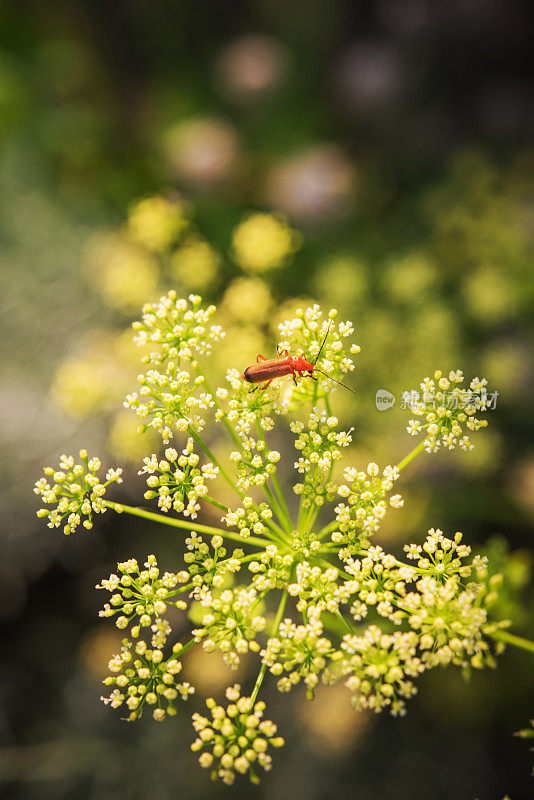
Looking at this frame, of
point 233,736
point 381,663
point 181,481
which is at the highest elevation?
point 181,481

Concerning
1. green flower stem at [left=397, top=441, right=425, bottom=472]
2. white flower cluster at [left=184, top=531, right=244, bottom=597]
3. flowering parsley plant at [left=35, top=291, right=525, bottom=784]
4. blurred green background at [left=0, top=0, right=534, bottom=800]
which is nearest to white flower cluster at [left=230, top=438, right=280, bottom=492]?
flowering parsley plant at [left=35, top=291, right=525, bottom=784]

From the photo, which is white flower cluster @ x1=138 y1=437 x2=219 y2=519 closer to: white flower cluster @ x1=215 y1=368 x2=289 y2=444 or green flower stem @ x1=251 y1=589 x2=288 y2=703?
white flower cluster @ x1=215 y1=368 x2=289 y2=444

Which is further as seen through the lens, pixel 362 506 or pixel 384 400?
pixel 384 400

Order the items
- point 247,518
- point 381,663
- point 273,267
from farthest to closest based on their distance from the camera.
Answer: point 273,267 → point 247,518 → point 381,663

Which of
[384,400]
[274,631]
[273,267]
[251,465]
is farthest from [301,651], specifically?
[273,267]

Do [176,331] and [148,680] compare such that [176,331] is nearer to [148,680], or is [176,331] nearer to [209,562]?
[209,562]

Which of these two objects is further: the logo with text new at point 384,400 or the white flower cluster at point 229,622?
the logo with text new at point 384,400

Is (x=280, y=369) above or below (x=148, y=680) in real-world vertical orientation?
above

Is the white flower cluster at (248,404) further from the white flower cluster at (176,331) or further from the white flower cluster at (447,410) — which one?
the white flower cluster at (447,410)

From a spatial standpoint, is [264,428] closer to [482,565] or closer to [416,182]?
[482,565]

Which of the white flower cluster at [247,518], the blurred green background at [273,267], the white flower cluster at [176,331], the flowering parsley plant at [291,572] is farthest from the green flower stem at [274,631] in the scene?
the blurred green background at [273,267]

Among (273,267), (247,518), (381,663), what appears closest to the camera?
(381,663)
